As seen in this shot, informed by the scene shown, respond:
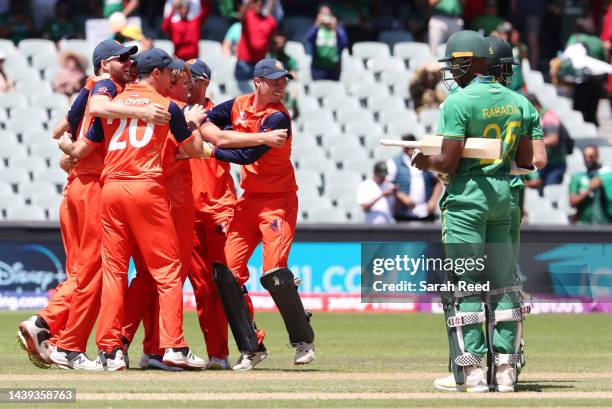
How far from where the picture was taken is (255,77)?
12250mm

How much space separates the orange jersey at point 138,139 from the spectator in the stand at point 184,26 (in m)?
11.7

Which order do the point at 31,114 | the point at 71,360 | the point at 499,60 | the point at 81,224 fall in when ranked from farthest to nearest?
the point at 31,114
the point at 81,224
the point at 71,360
the point at 499,60

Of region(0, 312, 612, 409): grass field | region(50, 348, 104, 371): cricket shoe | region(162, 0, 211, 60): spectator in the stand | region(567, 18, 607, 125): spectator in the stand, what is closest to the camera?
region(0, 312, 612, 409): grass field

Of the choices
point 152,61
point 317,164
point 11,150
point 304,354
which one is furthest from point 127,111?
point 11,150

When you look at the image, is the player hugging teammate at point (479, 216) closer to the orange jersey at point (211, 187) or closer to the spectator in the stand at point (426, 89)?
the orange jersey at point (211, 187)

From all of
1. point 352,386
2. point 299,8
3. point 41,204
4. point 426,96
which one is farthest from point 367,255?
point 299,8

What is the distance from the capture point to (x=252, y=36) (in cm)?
2261

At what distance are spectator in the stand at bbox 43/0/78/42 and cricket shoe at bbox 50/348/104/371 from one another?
13.5 meters

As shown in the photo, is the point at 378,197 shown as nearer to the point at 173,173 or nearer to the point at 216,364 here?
the point at 216,364

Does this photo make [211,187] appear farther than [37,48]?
No

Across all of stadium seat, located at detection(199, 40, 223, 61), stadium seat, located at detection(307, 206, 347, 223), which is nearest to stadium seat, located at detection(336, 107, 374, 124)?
stadium seat, located at detection(199, 40, 223, 61)

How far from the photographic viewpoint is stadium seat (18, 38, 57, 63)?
78.4ft

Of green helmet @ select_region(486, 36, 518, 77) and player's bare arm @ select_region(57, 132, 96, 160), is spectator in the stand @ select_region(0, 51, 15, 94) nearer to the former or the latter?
player's bare arm @ select_region(57, 132, 96, 160)

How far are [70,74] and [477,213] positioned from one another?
541 inches
